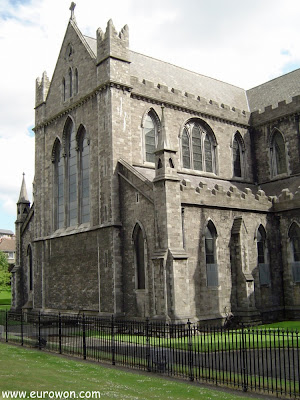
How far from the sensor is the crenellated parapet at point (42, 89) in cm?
3317

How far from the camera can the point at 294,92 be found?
115ft

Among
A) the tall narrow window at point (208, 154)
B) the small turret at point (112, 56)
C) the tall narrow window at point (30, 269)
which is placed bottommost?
the tall narrow window at point (30, 269)

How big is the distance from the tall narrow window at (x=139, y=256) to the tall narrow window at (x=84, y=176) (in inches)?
190

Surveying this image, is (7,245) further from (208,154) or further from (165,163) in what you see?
(165,163)

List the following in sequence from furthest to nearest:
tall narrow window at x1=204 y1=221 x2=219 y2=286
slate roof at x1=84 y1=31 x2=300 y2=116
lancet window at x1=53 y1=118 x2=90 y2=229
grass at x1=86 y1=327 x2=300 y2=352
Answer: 1. slate roof at x1=84 y1=31 x2=300 y2=116
2. lancet window at x1=53 y1=118 x2=90 y2=229
3. tall narrow window at x1=204 y1=221 x2=219 y2=286
4. grass at x1=86 y1=327 x2=300 y2=352

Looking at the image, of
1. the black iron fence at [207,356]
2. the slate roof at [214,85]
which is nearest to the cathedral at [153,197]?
the slate roof at [214,85]

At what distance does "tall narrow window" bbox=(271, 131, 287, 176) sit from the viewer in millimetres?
32906

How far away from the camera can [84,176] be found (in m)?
28.7

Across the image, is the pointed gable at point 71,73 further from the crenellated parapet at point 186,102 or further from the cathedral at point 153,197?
the crenellated parapet at point 186,102

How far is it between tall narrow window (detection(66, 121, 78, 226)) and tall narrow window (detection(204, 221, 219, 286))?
346 inches

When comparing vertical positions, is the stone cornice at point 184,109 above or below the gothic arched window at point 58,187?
above

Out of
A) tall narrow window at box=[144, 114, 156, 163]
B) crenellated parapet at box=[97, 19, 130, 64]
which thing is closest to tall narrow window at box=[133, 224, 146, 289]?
tall narrow window at box=[144, 114, 156, 163]

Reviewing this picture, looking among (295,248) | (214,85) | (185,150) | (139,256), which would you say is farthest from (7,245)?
(295,248)

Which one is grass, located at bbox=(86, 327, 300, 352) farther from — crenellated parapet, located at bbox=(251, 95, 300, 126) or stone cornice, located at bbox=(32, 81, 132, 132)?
crenellated parapet, located at bbox=(251, 95, 300, 126)
